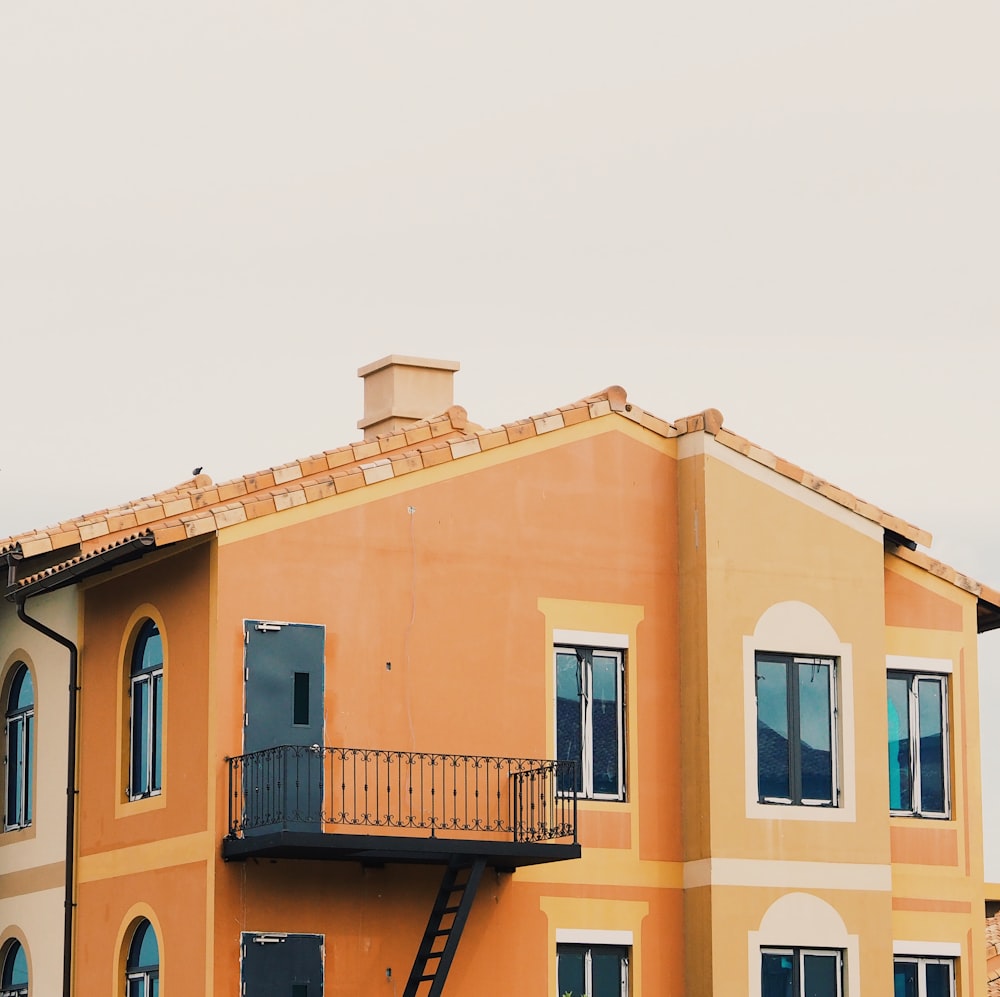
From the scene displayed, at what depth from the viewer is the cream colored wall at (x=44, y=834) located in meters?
27.1

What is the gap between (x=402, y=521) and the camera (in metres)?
25.7

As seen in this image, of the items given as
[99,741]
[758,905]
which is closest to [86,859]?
[99,741]

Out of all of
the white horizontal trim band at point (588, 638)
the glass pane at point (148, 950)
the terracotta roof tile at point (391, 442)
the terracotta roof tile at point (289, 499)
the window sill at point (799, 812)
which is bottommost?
the glass pane at point (148, 950)

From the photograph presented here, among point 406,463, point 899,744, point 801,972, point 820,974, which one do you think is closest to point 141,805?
point 406,463

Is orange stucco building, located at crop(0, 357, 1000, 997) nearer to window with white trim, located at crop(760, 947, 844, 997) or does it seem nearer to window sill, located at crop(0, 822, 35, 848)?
window with white trim, located at crop(760, 947, 844, 997)

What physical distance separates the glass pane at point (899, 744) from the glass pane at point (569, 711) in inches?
162

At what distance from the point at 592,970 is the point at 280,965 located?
143 inches

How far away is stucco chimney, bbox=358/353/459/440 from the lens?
30969 millimetres

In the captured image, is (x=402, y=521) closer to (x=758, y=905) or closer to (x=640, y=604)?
(x=640, y=604)

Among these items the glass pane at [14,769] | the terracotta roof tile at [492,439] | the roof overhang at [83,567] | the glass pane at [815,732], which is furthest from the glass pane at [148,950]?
the glass pane at [815,732]

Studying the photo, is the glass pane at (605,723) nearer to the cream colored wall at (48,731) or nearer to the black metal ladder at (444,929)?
the black metal ladder at (444,929)

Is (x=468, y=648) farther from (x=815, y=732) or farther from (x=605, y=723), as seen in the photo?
(x=815, y=732)

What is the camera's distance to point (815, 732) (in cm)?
2723

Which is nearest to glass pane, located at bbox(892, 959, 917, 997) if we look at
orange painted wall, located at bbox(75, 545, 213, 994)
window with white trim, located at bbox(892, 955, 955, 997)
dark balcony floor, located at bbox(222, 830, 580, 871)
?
window with white trim, located at bbox(892, 955, 955, 997)
